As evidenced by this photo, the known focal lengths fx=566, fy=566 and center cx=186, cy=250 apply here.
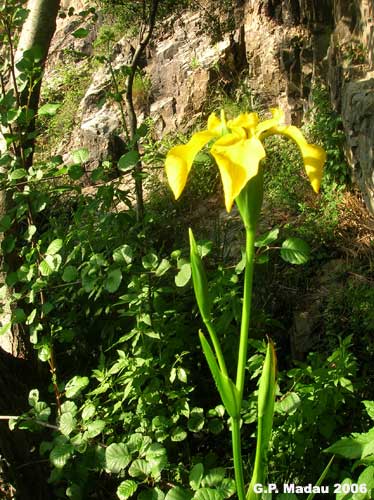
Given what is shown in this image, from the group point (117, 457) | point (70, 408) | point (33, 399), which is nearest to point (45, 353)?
point (33, 399)

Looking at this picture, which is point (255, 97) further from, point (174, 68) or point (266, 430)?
point (266, 430)

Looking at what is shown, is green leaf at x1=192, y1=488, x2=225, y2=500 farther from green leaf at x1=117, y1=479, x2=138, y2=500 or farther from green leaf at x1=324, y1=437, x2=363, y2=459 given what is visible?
green leaf at x1=324, y1=437, x2=363, y2=459

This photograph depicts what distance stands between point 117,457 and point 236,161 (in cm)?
91

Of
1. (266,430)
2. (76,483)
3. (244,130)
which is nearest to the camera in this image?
(244,130)


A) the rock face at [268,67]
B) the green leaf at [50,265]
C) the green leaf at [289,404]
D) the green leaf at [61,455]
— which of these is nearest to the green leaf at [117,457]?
the green leaf at [61,455]

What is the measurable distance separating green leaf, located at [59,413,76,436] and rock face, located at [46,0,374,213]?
7.16 feet

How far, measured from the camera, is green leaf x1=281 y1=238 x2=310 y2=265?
141 centimetres

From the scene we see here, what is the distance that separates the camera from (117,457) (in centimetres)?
145

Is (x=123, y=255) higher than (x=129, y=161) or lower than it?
lower

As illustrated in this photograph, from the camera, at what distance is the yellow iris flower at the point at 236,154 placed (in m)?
0.88

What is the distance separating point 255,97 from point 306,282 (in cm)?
269

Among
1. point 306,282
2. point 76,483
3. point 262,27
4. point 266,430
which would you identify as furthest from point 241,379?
point 262,27

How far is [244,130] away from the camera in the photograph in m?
0.98

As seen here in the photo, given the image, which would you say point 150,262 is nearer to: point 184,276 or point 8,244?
point 184,276
